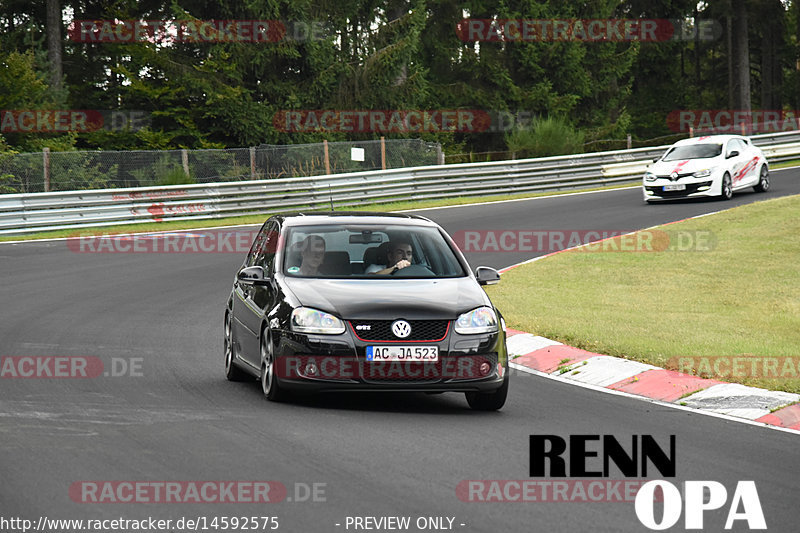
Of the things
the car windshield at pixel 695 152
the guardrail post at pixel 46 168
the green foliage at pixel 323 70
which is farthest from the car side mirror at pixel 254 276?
the green foliage at pixel 323 70

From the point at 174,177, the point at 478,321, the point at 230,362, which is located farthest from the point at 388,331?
the point at 174,177

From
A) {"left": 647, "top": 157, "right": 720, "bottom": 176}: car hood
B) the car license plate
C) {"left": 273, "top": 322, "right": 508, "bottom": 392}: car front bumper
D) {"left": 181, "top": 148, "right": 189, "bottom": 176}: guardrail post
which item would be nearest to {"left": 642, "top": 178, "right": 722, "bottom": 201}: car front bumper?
{"left": 647, "top": 157, "right": 720, "bottom": 176}: car hood

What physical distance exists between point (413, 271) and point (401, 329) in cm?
126

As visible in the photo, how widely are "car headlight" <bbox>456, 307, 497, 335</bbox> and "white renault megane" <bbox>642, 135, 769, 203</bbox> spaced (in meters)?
19.4

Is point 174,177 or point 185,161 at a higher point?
point 185,161

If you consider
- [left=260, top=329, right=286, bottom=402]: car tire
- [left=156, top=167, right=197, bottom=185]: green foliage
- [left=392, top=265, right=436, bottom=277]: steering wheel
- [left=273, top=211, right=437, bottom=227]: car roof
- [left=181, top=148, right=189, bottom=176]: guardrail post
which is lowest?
[left=260, top=329, right=286, bottom=402]: car tire

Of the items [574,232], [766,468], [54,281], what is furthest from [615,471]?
[574,232]

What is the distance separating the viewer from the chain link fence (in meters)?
27.1

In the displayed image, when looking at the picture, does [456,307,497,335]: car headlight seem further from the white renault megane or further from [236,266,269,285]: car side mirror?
the white renault megane

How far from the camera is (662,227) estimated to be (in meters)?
22.8

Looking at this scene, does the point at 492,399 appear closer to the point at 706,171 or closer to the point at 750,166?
the point at 706,171

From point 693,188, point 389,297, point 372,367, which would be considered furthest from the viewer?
point 693,188

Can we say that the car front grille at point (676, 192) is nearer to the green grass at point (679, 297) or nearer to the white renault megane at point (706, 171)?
the white renault megane at point (706, 171)

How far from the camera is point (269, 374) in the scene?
9.02 metres
